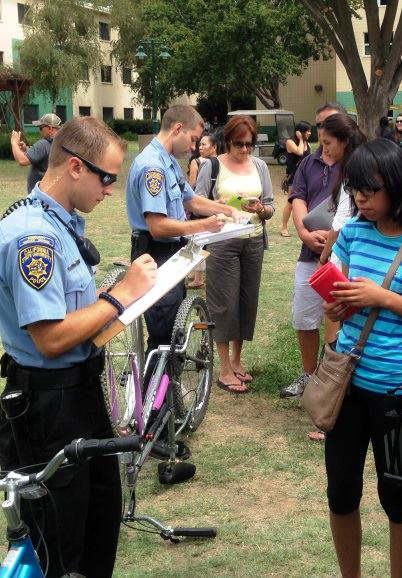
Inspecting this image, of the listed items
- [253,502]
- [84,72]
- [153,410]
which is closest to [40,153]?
[153,410]

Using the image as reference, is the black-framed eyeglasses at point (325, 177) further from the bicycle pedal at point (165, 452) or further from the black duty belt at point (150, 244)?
the bicycle pedal at point (165, 452)

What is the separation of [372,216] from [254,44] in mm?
39423

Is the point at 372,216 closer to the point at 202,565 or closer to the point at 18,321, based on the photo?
the point at 18,321

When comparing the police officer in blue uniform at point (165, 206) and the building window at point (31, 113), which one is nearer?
the police officer in blue uniform at point (165, 206)

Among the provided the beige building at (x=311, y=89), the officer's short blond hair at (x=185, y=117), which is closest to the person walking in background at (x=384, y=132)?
the officer's short blond hair at (x=185, y=117)

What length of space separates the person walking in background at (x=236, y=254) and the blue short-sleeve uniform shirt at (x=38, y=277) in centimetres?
301

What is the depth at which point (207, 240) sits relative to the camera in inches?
162

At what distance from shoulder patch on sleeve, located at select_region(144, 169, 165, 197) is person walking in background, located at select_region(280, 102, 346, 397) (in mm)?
972

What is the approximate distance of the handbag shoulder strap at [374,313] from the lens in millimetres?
2729

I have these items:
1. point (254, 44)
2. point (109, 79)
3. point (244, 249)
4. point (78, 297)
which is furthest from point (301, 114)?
point (78, 297)

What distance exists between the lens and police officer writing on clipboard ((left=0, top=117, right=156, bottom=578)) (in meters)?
2.25

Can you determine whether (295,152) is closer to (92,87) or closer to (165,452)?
(165,452)

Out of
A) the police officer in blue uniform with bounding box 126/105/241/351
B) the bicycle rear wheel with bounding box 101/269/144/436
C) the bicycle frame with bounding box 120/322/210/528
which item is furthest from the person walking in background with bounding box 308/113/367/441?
the bicycle rear wheel with bounding box 101/269/144/436

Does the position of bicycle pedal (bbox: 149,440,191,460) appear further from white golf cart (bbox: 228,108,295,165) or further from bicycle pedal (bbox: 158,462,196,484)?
white golf cart (bbox: 228,108,295,165)
